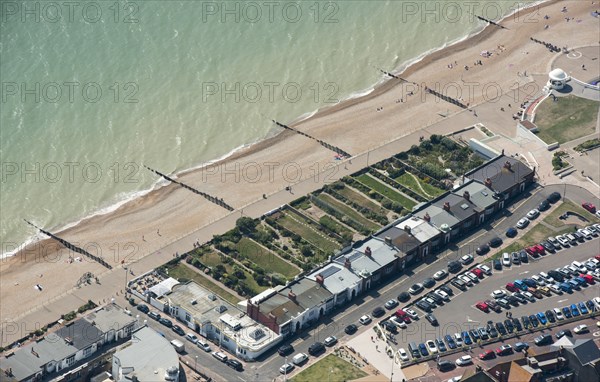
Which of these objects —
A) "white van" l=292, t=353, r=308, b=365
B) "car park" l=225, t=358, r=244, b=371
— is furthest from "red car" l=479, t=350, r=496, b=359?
"car park" l=225, t=358, r=244, b=371

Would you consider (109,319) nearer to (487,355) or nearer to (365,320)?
(365,320)

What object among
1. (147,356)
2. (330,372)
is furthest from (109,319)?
(330,372)

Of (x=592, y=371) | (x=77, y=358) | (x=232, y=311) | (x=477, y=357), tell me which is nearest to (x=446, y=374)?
(x=477, y=357)

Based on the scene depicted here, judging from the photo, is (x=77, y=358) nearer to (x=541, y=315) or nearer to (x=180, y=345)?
(x=180, y=345)

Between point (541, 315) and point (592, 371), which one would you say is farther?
point (541, 315)

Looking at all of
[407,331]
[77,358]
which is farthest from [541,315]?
[77,358]
